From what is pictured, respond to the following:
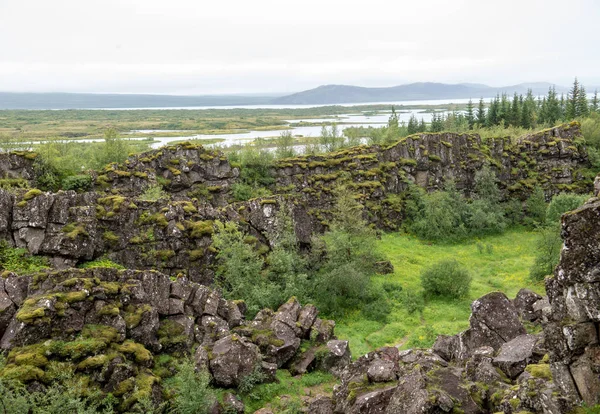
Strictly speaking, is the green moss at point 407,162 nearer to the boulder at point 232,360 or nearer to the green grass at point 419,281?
the green grass at point 419,281

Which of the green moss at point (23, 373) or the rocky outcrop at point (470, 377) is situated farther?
the green moss at point (23, 373)

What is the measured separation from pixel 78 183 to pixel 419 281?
34591 mm

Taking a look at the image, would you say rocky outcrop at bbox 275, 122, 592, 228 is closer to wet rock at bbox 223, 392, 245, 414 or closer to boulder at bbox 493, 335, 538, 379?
wet rock at bbox 223, 392, 245, 414

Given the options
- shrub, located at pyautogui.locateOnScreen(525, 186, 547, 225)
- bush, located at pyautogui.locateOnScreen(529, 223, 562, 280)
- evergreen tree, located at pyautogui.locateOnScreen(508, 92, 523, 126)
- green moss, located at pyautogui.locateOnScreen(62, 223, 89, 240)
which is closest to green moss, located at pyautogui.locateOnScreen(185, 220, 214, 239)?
green moss, located at pyautogui.locateOnScreen(62, 223, 89, 240)

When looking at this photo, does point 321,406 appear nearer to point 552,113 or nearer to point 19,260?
point 19,260

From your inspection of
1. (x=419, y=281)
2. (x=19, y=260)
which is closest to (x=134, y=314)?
(x=19, y=260)

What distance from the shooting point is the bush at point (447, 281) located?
122 ft

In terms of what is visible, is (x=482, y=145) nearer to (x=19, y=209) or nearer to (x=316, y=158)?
(x=316, y=158)

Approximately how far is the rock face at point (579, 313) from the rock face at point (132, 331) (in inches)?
560

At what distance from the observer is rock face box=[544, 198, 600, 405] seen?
43.8ft

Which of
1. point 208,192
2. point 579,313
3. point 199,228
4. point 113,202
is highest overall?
point 113,202

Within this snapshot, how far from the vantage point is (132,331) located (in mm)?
23125

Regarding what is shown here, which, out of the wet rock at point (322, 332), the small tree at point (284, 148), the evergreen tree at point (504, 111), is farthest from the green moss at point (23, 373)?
the evergreen tree at point (504, 111)

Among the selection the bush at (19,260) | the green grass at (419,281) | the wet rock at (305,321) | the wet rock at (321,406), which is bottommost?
the green grass at (419,281)
